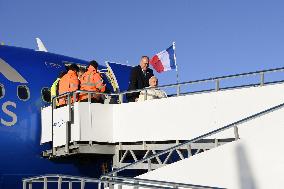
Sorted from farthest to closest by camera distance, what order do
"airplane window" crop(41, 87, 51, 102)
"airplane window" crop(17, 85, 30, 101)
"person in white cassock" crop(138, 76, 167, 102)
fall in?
"airplane window" crop(41, 87, 51, 102) → "airplane window" crop(17, 85, 30, 101) → "person in white cassock" crop(138, 76, 167, 102)

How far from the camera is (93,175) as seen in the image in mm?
16766

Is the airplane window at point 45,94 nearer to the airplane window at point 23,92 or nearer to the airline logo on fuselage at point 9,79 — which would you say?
the airplane window at point 23,92

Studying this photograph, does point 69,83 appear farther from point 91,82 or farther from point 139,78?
point 139,78

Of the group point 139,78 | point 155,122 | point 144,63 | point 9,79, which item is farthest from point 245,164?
point 9,79

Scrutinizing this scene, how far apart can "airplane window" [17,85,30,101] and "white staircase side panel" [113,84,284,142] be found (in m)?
2.86

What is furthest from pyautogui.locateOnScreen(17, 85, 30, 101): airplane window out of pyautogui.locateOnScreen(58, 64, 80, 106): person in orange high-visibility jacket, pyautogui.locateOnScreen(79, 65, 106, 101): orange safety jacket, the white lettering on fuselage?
pyautogui.locateOnScreen(79, 65, 106, 101): orange safety jacket

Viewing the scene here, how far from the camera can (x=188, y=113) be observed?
13.9 m

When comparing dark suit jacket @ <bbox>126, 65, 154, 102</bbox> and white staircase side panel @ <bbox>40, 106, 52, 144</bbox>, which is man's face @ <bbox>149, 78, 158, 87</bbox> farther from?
white staircase side panel @ <bbox>40, 106, 52, 144</bbox>

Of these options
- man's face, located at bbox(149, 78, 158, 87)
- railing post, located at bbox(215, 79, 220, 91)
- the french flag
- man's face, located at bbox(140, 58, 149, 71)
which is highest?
the french flag

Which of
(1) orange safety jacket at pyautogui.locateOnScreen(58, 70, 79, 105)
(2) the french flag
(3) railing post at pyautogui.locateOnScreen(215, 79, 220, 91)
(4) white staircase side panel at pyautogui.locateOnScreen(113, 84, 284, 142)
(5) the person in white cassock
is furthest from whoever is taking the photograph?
(2) the french flag

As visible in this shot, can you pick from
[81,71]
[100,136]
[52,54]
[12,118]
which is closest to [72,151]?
[100,136]

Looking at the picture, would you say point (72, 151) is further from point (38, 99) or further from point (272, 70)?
point (272, 70)

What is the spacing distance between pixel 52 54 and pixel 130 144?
511cm

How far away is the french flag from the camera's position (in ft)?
73.3
